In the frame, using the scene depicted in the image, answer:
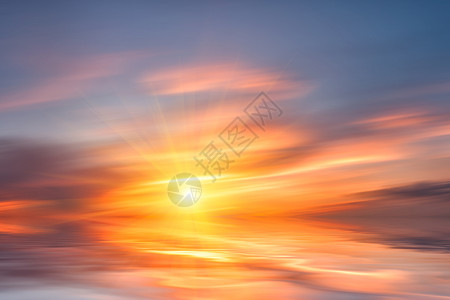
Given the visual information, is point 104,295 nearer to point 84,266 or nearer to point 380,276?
point 84,266

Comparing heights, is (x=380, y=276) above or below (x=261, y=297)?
above

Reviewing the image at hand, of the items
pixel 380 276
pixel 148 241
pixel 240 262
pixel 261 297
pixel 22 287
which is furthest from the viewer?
pixel 148 241

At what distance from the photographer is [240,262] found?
585cm

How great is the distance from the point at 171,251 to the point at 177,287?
8.31ft

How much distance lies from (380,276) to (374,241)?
3.52m

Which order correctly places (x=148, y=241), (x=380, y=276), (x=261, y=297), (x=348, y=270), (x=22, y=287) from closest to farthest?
(x=261, y=297)
(x=22, y=287)
(x=380, y=276)
(x=348, y=270)
(x=148, y=241)

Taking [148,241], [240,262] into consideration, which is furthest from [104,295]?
[148,241]

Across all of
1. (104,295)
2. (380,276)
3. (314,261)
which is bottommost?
(104,295)

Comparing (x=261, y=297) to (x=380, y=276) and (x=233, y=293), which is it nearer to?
(x=233, y=293)

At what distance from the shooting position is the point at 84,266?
5570mm

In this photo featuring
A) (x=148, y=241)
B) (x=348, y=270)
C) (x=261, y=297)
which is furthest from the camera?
(x=148, y=241)

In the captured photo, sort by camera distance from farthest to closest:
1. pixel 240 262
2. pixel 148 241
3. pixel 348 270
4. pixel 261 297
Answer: pixel 148 241 < pixel 240 262 < pixel 348 270 < pixel 261 297

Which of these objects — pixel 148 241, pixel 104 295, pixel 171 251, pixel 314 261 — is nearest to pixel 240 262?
pixel 314 261

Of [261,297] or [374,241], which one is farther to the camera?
[374,241]
